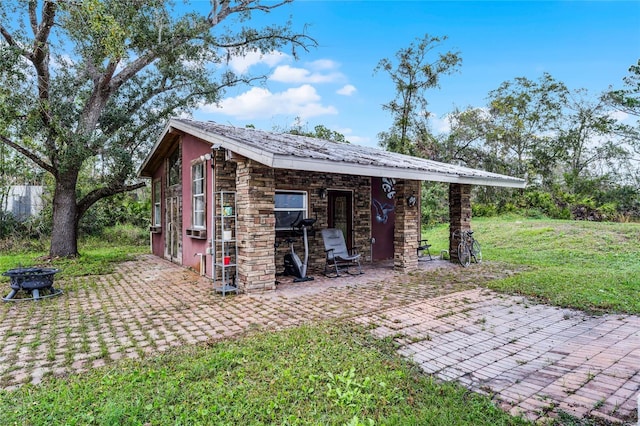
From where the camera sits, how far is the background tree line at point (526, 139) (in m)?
19.1

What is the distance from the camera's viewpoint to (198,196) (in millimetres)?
8438

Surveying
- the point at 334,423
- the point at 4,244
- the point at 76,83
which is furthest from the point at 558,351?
the point at 4,244

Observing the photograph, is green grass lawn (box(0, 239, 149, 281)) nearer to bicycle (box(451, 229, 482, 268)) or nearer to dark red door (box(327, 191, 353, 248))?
dark red door (box(327, 191, 353, 248))

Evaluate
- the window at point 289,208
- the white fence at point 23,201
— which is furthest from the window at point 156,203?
the window at point 289,208

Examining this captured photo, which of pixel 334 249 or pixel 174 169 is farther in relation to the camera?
pixel 174 169

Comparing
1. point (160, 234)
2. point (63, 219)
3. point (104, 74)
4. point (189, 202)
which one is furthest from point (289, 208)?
point (63, 219)

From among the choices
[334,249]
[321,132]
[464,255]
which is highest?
[321,132]

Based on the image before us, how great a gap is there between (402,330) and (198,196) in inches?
234

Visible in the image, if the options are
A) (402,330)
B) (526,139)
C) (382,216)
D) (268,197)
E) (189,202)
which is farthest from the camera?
(526,139)

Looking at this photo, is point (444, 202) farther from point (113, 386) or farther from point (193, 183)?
point (113, 386)

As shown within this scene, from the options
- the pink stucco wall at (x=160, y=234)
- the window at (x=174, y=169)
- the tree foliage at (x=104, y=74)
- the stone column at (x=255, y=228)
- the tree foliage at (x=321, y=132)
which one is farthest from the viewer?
the tree foliage at (x=321, y=132)

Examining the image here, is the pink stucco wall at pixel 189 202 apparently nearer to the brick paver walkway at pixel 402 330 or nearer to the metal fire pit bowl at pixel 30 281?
the brick paver walkway at pixel 402 330

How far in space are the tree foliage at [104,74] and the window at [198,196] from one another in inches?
129

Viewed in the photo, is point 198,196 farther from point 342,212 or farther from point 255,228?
point 342,212
